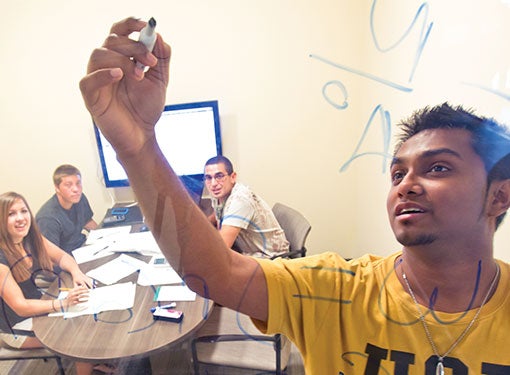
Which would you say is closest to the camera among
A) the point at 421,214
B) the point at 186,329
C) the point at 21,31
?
the point at 421,214

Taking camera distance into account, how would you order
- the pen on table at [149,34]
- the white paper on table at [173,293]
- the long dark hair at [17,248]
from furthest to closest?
the white paper on table at [173,293] → the long dark hair at [17,248] → the pen on table at [149,34]

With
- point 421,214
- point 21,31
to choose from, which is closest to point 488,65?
point 421,214

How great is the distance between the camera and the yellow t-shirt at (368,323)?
1.18 feet

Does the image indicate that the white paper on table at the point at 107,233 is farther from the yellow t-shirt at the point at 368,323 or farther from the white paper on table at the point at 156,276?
the yellow t-shirt at the point at 368,323

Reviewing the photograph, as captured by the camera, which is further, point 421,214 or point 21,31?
point 21,31

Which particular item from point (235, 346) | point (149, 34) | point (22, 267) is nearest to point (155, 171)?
point (149, 34)

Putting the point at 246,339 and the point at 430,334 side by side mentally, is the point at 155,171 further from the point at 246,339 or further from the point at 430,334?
the point at 246,339

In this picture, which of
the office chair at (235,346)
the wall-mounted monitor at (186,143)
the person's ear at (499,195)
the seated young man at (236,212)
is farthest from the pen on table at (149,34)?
the office chair at (235,346)

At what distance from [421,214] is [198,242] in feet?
0.84

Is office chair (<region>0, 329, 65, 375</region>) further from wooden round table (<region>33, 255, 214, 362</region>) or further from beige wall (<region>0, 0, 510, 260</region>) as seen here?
beige wall (<region>0, 0, 510, 260</region>)

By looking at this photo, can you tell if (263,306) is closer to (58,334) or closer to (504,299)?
(504,299)

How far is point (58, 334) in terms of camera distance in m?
0.54

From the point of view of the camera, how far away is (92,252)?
558 millimetres

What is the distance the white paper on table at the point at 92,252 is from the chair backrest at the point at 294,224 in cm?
35
